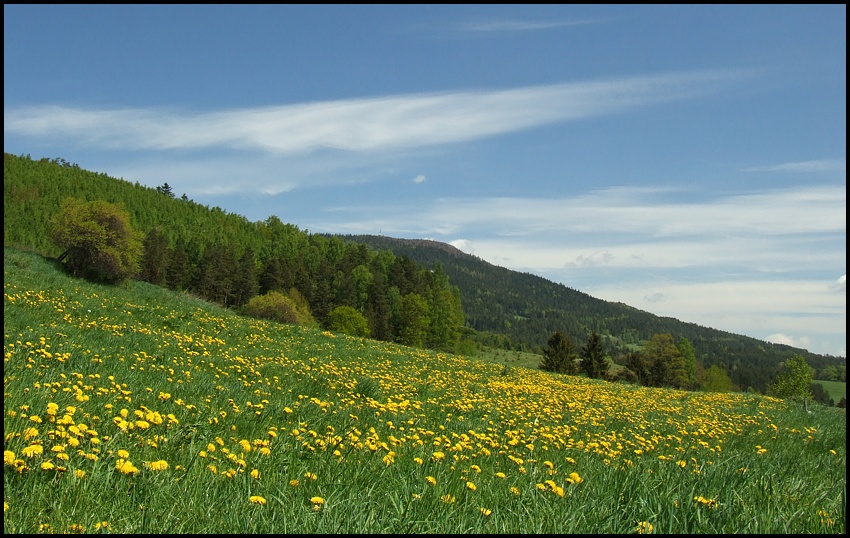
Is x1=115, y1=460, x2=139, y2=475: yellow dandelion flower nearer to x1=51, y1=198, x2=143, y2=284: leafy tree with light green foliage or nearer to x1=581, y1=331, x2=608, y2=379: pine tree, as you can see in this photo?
x1=51, y1=198, x2=143, y2=284: leafy tree with light green foliage

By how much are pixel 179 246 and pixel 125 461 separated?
284ft

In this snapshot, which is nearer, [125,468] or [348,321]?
[125,468]

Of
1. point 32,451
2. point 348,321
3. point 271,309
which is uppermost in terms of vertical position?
point 32,451

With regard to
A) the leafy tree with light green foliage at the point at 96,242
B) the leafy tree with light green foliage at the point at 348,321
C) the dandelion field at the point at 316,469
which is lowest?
the leafy tree with light green foliage at the point at 348,321

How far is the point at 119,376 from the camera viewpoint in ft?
22.5

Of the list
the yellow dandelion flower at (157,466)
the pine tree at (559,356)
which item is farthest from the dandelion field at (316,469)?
the pine tree at (559,356)

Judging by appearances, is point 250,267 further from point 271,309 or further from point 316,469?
point 316,469

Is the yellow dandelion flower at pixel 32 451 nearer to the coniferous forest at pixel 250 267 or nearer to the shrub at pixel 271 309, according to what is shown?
the shrub at pixel 271 309

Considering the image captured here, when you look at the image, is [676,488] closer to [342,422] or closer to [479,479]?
[479,479]

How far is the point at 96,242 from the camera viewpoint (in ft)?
106

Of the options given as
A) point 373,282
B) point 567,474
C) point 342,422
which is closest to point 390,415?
point 342,422

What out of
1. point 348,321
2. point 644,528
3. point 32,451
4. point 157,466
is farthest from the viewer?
point 348,321

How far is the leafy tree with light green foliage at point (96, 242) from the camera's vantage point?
3219 centimetres

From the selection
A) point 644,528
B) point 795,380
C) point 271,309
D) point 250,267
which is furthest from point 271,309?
point 795,380
